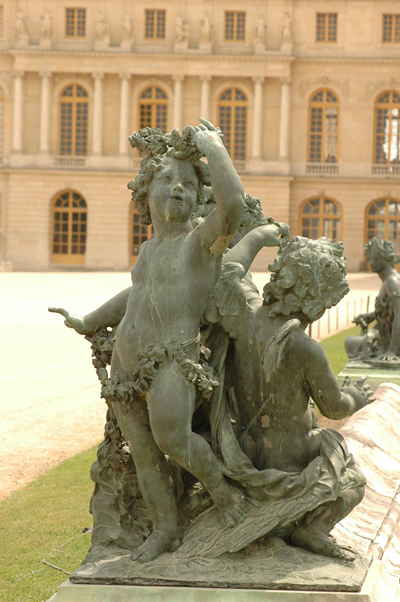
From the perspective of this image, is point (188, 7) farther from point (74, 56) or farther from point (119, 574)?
point (119, 574)

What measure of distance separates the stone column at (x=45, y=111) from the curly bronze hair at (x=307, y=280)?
44283 mm

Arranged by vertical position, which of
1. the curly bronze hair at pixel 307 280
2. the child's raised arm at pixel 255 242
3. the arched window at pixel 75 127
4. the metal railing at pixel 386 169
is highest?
the arched window at pixel 75 127

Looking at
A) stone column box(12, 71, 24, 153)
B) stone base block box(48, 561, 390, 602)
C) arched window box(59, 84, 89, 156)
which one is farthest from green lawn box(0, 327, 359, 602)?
arched window box(59, 84, 89, 156)

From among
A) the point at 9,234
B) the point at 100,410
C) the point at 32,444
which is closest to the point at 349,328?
the point at 100,410

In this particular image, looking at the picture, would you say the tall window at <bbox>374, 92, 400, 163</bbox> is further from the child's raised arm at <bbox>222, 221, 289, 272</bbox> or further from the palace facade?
the child's raised arm at <bbox>222, 221, 289, 272</bbox>

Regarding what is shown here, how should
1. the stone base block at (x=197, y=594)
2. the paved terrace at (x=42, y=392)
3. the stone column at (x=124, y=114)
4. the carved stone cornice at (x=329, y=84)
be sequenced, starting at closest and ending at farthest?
the stone base block at (x=197, y=594) < the paved terrace at (x=42, y=392) < the stone column at (x=124, y=114) < the carved stone cornice at (x=329, y=84)

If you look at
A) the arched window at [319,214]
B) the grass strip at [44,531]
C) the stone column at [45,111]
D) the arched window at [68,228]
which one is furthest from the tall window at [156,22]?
the grass strip at [44,531]

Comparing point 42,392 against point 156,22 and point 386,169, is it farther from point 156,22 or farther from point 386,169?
point 156,22

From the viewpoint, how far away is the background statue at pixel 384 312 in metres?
9.13

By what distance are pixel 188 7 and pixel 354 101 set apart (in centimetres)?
988

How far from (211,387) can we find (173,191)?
0.71 m

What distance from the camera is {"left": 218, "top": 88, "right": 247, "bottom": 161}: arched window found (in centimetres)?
4659

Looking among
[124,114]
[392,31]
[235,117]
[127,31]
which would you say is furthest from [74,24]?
[392,31]

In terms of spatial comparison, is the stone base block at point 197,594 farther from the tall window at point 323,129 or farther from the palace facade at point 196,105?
the tall window at point 323,129
